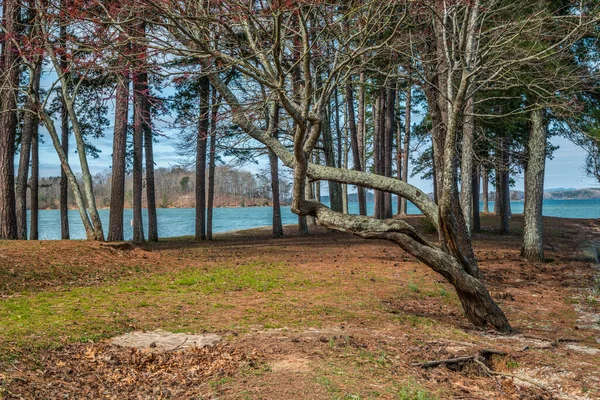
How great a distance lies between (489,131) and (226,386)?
58.2 feet

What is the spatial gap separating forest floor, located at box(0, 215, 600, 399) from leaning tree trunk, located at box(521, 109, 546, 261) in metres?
0.62

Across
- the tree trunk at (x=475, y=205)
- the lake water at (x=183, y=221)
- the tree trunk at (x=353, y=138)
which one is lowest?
the lake water at (x=183, y=221)

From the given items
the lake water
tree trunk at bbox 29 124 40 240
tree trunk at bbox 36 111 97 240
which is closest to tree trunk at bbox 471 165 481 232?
tree trunk at bbox 36 111 97 240

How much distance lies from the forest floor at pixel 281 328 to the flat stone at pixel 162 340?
0.26ft

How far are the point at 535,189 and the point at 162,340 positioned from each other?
10868mm

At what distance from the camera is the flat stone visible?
5023 mm

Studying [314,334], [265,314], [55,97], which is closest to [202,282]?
[265,314]

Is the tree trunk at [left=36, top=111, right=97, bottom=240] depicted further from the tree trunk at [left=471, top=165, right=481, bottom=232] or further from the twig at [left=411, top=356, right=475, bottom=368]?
the tree trunk at [left=471, top=165, right=481, bottom=232]

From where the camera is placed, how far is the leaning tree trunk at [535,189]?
12125 mm

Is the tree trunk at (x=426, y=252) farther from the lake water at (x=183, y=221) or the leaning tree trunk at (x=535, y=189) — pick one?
the lake water at (x=183, y=221)

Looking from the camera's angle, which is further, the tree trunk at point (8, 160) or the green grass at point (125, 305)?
the tree trunk at point (8, 160)

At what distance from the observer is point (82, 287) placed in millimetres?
8422

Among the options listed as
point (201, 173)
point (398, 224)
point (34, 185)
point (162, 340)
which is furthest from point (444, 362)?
point (34, 185)

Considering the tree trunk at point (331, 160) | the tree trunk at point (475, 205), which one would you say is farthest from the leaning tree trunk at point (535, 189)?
the tree trunk at point (331, 160)
